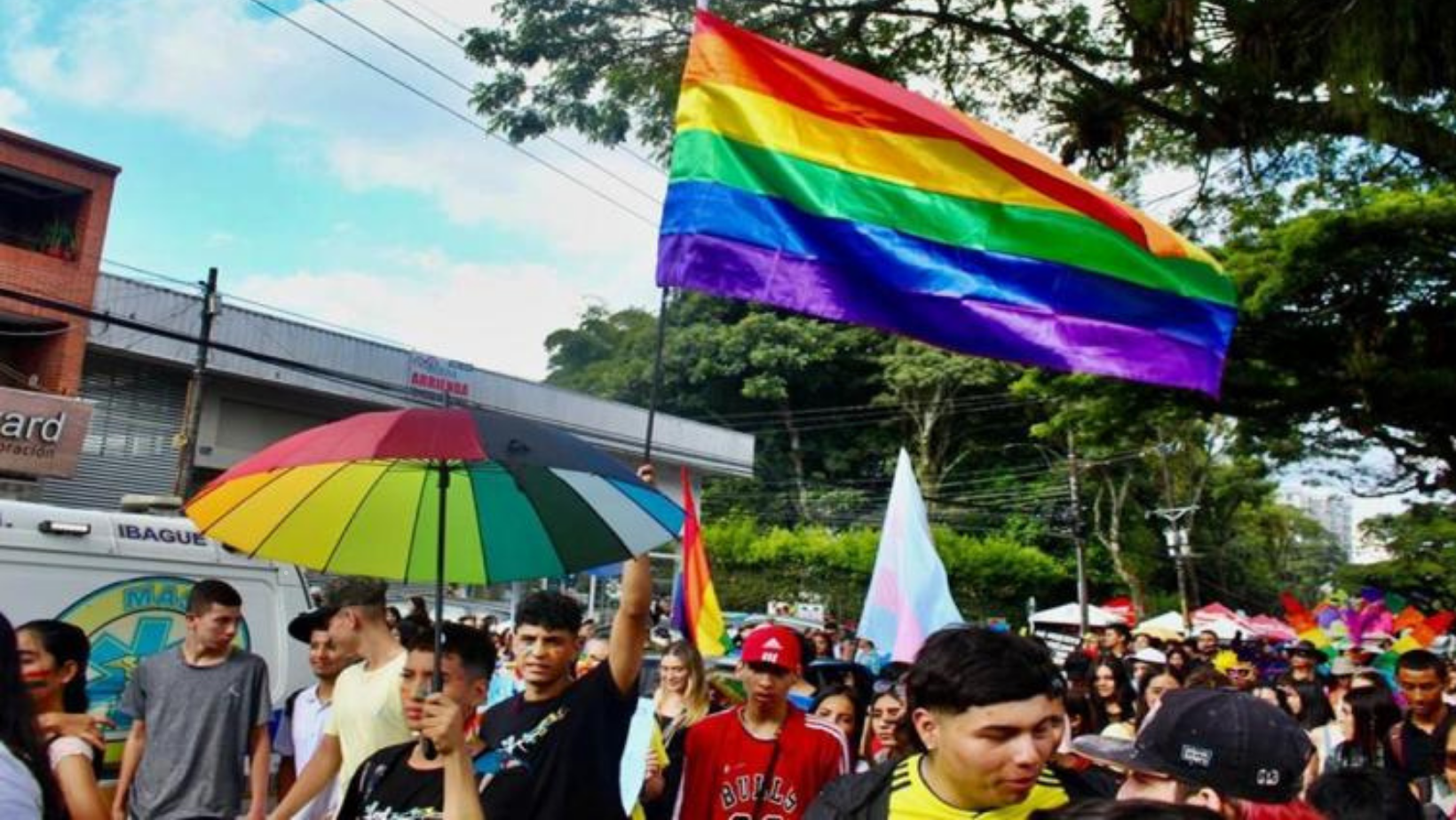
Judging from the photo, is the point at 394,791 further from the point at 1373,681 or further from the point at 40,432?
the point at 40,432

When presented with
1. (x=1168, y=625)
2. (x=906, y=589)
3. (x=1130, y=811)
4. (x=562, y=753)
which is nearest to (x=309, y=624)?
(x=562, y=753)

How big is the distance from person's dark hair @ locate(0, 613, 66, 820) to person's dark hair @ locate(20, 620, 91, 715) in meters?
1.58

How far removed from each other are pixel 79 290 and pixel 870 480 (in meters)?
28.9

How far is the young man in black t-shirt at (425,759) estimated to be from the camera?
307 centimetres

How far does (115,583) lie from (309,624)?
0.95 metres

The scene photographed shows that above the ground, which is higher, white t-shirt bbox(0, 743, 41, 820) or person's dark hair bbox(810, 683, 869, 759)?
white t-shirt bbox(0, 743, 41, 820)

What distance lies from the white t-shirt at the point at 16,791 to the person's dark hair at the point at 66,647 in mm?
1809

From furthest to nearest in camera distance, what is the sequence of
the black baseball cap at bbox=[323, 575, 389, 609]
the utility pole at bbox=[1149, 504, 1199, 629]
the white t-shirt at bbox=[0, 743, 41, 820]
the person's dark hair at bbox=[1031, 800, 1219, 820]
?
the utility pole at bbox=[1149, 504, 1199, 629] < the black baseball cap at bbox=[323, 575, 389, 609] < the white t-shirt at bbox=[0, 743, 41, 820] < the person's dark hair at bbox=[1031, 800, 1219, 820]

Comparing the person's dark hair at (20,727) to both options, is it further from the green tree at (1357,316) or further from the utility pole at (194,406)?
the utility pole at (194,406)

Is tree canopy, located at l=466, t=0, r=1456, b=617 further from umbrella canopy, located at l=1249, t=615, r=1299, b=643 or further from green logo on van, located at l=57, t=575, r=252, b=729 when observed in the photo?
umbrella canopy, located at l=1249, t=615, r=1299, b=643

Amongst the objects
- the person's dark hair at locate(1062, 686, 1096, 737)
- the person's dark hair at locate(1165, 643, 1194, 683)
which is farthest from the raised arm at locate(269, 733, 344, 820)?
the person's dark hair at locate(1165, 643, 1194, 683)

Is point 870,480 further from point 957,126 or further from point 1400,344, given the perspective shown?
point 957,126

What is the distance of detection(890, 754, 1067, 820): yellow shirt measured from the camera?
2.58m

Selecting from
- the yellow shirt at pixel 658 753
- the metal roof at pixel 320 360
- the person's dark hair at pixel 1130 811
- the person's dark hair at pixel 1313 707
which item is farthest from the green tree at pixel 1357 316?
the metal roof at pixel 320 360
